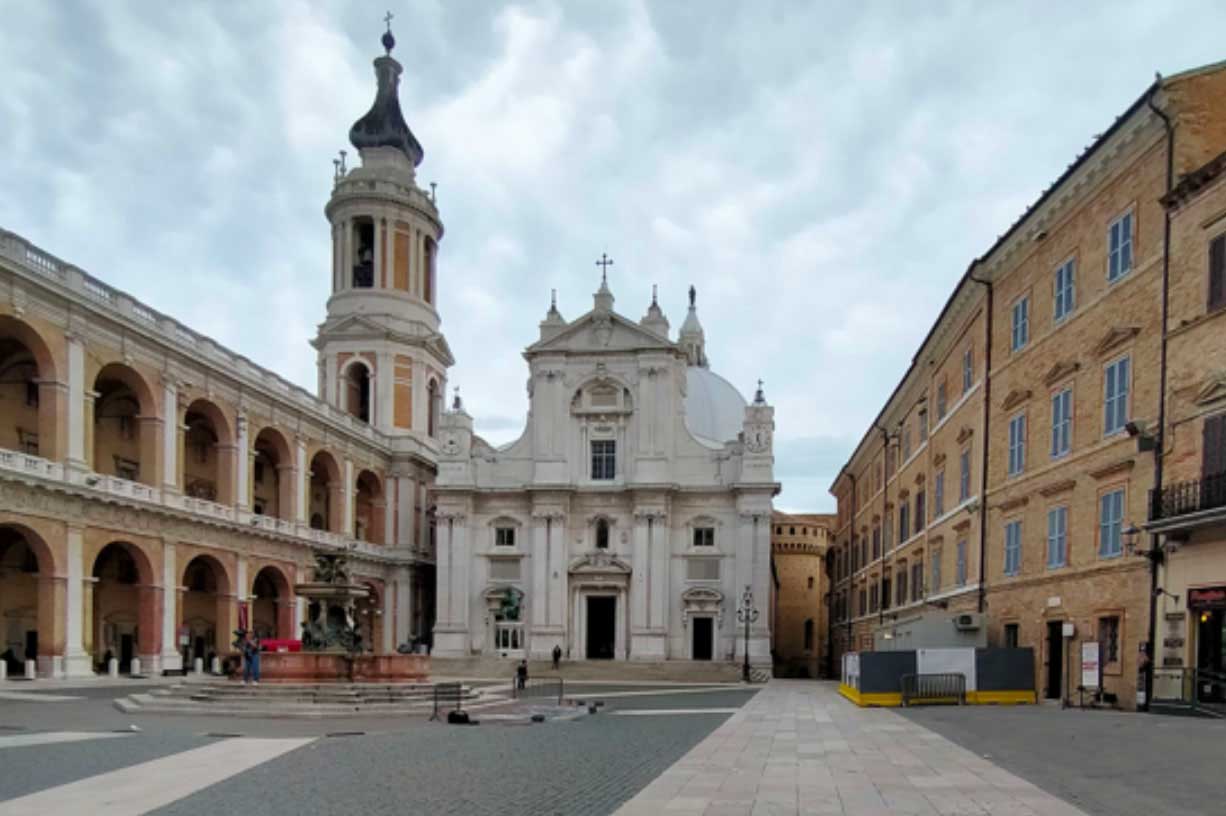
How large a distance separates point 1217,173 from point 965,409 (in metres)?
15.2

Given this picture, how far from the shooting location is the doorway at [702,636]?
56531mm

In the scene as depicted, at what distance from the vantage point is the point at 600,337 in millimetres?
59219

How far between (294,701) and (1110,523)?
19323 millimetres

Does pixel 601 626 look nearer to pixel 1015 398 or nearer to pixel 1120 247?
pixel 1015 398

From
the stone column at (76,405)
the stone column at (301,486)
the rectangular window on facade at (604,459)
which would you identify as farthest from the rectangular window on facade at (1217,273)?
the stone column at (301,486)

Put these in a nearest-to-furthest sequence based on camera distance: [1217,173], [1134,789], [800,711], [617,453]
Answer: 1. [1134,789]
2. [1217,173]
3. [800,711]
4. [617,453]

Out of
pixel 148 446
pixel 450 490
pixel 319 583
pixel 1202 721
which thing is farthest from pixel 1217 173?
pixel 450 490

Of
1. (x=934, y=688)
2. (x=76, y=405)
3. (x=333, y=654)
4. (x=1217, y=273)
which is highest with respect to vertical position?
(x=1217, y=273)

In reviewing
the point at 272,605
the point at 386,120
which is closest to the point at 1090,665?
the point at 272,605

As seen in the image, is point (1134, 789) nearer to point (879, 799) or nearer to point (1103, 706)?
point (879, 799)

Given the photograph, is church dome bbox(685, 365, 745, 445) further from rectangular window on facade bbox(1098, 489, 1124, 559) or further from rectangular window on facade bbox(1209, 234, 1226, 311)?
rectangular window on facade bbox(1209, 234, 1226, 311)

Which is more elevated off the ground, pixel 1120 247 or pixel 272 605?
pixel 1120 247

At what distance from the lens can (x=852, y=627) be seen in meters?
61.8

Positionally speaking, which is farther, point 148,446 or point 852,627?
point 852,627
